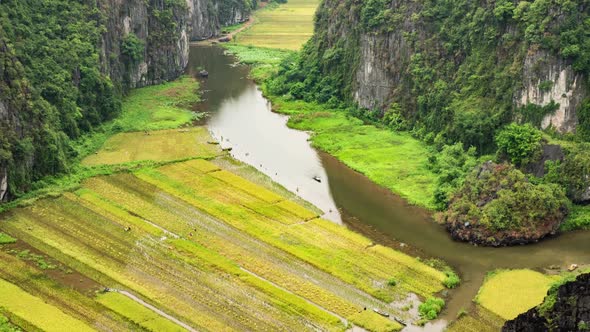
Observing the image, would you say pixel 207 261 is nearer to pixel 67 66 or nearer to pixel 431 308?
pixel 431 308

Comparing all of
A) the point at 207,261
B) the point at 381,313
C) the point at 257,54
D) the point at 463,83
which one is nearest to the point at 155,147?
the point at 207,261

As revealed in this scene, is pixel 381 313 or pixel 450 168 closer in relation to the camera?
pixel 381 313

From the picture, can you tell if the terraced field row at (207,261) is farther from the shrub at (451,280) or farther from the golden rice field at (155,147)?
the golden rice field at (155,147)

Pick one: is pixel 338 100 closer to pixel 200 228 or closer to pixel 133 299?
pixel 200 228

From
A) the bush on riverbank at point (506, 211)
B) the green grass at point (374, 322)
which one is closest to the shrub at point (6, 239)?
the green grass at point (374, 322)

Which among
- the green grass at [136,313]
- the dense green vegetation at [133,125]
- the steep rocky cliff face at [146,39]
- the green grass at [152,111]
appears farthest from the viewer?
the steep rocky cliff face at [146,39]
